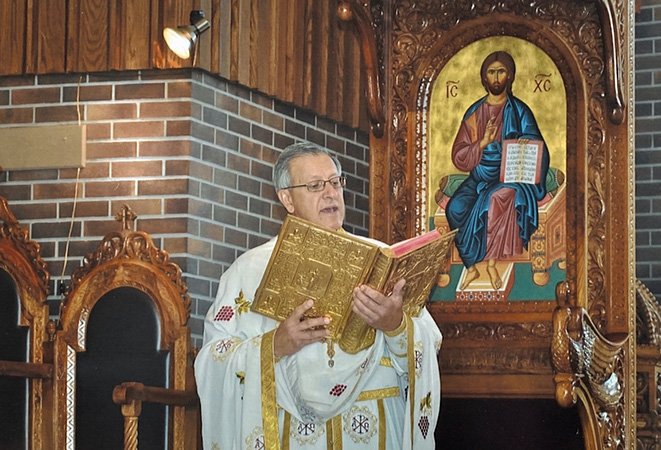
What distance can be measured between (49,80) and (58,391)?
1507 mm

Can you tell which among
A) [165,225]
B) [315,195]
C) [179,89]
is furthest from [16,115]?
[315,195]

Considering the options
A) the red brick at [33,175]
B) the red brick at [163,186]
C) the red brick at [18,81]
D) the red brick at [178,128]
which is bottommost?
the red brick at [163,186]

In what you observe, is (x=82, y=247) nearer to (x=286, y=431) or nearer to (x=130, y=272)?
(x=130, y=272)

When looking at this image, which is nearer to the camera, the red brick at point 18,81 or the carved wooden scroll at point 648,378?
the red brick at point 18,81

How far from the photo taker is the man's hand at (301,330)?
14.5 feet

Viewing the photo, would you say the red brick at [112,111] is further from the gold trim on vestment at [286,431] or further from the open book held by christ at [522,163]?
the gold trim on vestment at [286,431]

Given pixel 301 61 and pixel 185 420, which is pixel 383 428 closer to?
pixel 185 420

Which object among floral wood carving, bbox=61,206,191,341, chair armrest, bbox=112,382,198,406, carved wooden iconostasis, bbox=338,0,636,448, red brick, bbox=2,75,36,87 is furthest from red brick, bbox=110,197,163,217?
carved wooden iconostasis, bbox=338,0,636,448

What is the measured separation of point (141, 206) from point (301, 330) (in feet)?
6.08

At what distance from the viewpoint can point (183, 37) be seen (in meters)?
5.71

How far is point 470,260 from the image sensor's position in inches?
246

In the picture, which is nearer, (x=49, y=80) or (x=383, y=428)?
(x=383, y=428)

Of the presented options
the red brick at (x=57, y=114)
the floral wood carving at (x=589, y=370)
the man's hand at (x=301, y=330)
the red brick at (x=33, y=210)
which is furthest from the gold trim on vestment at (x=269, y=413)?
the red brick at (x=57, y=114)

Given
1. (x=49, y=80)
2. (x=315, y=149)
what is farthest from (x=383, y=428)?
(x=49, y=80)
